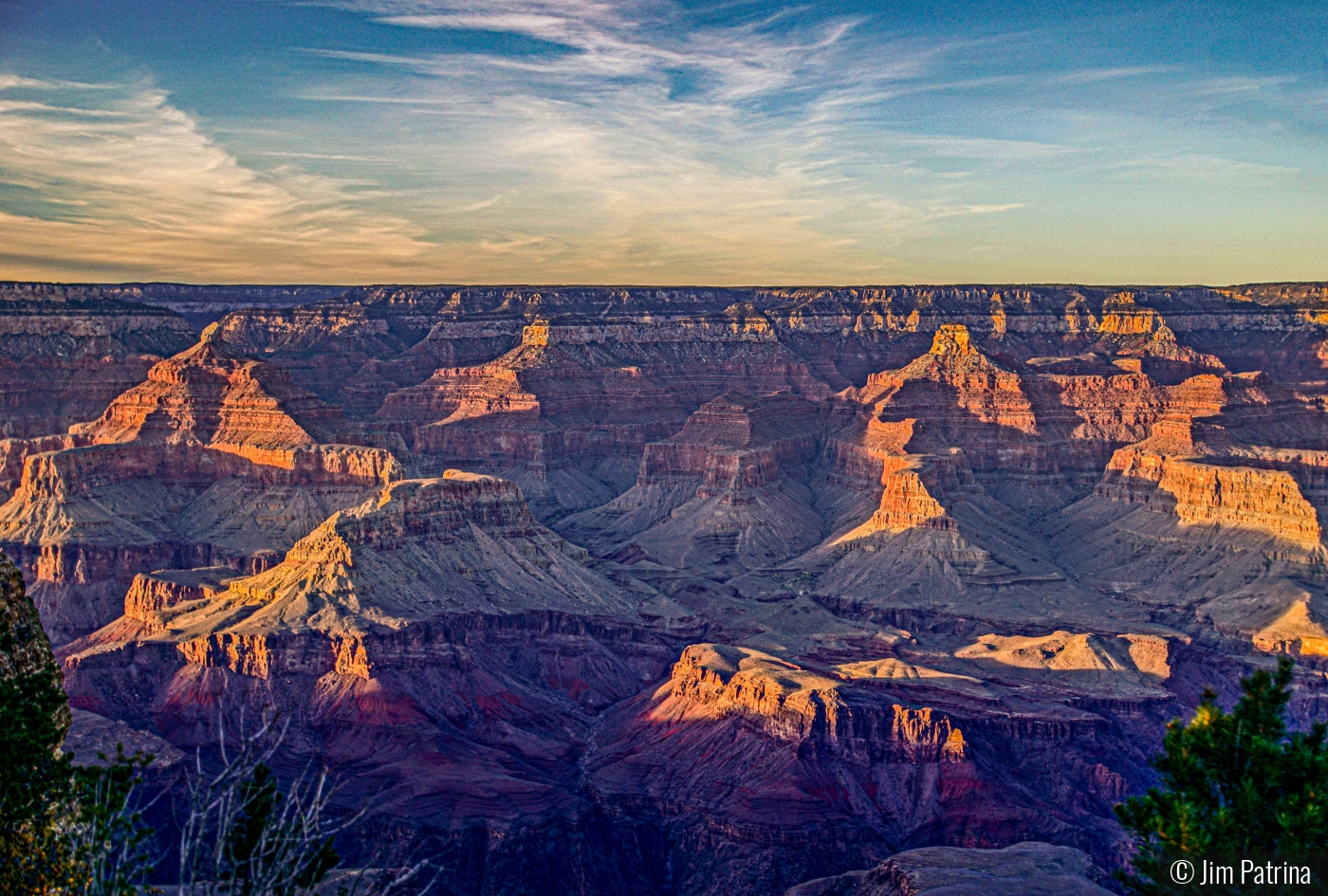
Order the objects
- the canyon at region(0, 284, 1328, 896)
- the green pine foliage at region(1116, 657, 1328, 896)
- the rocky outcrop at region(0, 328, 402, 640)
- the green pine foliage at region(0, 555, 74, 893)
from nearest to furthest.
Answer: the green pine foliage at region(0, 555, 74, 893) → the green pine foliage at region(1116, 657, 1328, 896) → the canyon at region(0, 284, 1328, 896) → the rocky outcrop at region(0, 328, 402, 640)

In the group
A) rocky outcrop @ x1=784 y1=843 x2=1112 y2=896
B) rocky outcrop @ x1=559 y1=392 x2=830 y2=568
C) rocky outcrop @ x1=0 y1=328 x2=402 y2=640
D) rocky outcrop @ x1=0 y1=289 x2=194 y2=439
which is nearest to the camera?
rocky outcrop @ x1=784 y1=843 x2=1112 y2=896

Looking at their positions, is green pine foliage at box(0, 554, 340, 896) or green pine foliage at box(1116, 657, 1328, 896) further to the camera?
green pine foliage at box(1116, 657, 1328, 896)

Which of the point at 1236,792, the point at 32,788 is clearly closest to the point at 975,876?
the point at 1236,792

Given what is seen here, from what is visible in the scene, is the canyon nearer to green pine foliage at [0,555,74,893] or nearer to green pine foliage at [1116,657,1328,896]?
green pine foliage at [1116,657,1328,896]

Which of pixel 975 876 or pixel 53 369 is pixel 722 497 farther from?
pixel 975 876

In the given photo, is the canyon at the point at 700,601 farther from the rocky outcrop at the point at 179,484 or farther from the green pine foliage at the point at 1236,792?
Answer: the green pine foliage at the point at 1236,792

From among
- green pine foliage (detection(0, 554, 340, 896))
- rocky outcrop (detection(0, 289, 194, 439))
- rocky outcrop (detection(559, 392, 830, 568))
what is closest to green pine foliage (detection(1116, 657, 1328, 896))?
green pine foliage (detection(0, 554, 340, 896))

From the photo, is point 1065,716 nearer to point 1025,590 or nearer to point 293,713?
point 1025,590

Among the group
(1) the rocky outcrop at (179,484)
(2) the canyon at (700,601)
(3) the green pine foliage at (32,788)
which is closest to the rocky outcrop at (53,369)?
(2) the canyon at (700,601)
